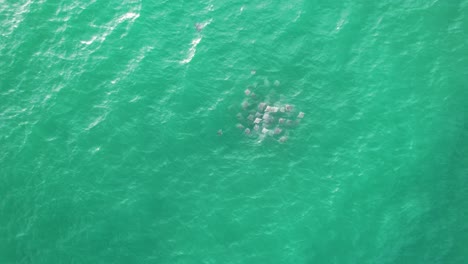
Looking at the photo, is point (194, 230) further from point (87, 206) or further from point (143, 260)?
point (87, 206)

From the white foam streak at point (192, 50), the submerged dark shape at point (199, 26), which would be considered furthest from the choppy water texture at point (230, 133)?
the submerged dark shape at point (199, 26)

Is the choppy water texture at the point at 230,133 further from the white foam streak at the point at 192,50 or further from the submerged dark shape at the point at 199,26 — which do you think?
the submerged dark shape at the point at 199,26

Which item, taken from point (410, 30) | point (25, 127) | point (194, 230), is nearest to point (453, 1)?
point (410, 30)

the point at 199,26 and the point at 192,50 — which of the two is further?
the point at 199,26

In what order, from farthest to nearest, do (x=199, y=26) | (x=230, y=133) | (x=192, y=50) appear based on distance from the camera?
(x=199, y=26), (x=192, y=50), (x=230, y=133)

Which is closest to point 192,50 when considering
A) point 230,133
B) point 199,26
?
point 199,26

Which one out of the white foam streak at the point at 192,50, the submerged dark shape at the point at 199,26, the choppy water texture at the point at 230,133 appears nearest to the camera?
the choppy water texture at the point at 230,133

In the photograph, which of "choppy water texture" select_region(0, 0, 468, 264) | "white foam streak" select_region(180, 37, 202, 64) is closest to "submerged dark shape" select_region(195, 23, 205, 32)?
"choppy water texture" select_region(0, 0, 468, 264)

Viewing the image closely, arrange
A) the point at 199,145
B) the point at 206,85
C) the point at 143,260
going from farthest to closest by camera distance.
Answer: the point at 206,85, the point at 199,145, the point at 143,260

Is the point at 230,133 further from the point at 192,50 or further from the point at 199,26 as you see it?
the point at 199,26
